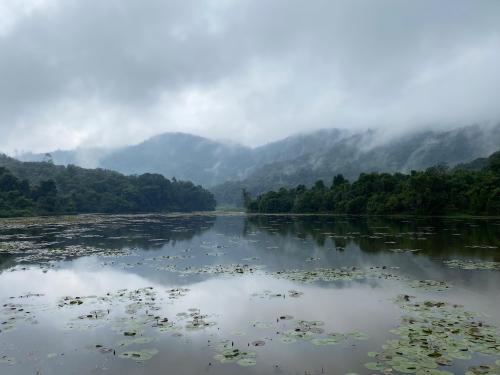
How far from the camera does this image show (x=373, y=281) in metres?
21.0

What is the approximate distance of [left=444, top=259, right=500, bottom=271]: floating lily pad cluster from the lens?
77.4 ft

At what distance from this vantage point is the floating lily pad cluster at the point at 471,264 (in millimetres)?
23580

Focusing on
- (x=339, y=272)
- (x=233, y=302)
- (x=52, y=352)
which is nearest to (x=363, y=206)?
(x=339, y=272)

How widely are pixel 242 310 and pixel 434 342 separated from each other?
721 centimetres

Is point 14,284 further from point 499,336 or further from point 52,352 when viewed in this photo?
point 499,336

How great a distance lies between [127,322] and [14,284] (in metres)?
10.8

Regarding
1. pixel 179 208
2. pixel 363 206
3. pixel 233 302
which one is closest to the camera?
pixel 233 302

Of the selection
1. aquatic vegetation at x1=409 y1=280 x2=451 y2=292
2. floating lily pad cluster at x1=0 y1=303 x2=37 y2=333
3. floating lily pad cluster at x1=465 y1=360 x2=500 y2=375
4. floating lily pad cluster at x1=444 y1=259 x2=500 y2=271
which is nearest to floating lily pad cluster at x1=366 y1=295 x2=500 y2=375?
floating lily pad cluster at x1=465 y1=360 x2=500 y2=375

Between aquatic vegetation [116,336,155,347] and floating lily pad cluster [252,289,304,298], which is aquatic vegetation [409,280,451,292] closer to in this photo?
floating lily pad cluster [252,289,304,298]

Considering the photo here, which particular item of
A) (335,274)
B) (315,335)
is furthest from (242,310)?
(335,274)

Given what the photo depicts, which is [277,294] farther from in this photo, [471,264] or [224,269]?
[471,264]

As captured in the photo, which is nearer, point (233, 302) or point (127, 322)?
point (127, 322)

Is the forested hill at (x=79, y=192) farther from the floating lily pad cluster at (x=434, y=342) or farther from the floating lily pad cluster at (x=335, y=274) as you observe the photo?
the floating lily pad cluster at (x=434, y=342)

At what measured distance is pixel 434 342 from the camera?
11945 mm
